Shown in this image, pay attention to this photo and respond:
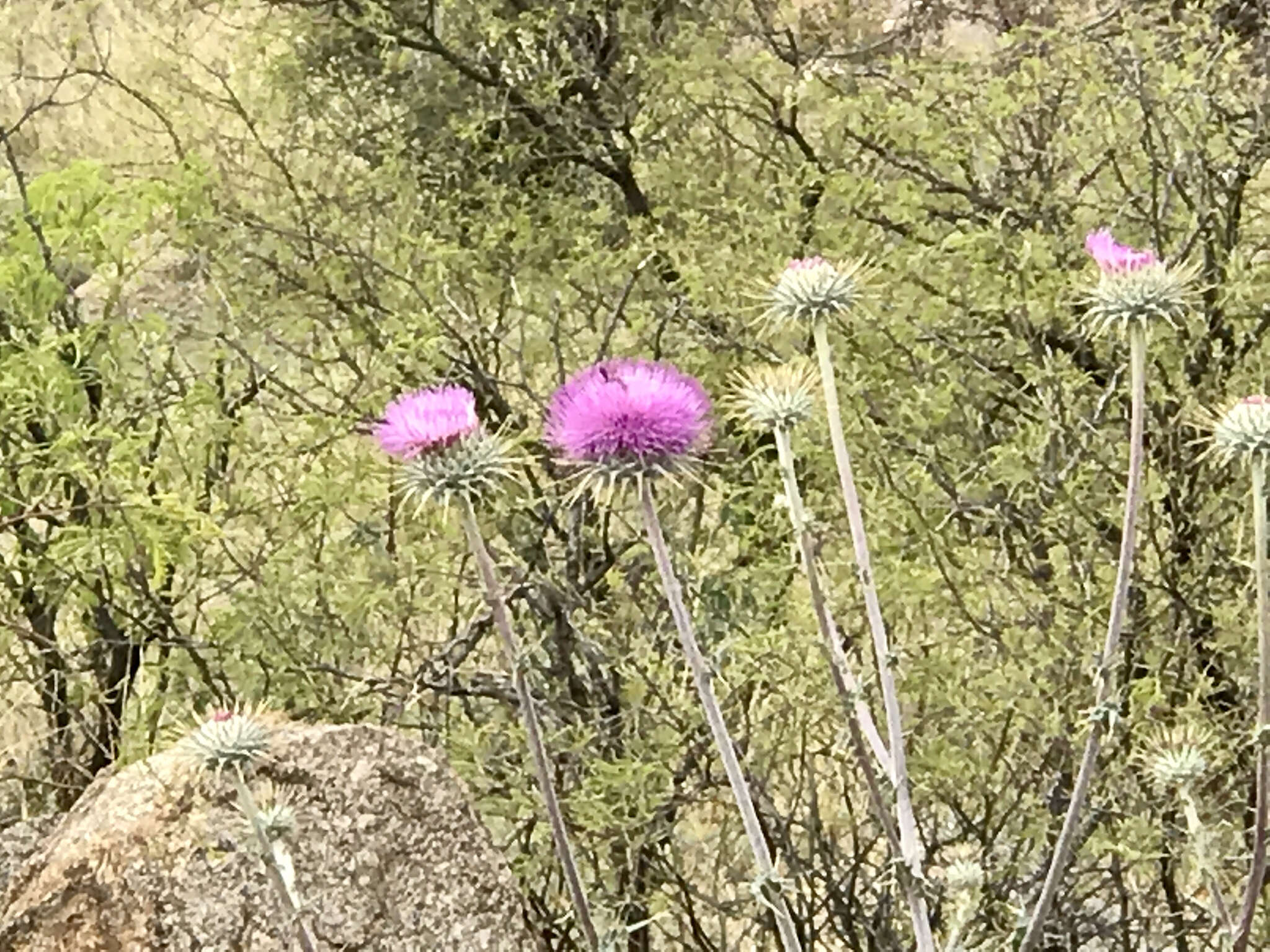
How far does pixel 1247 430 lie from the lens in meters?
1.80

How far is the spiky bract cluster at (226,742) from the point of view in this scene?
187 cm

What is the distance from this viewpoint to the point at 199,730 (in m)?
2.02

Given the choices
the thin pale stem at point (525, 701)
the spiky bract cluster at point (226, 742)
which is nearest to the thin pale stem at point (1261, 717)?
the thin pale stem at point (525, 701)

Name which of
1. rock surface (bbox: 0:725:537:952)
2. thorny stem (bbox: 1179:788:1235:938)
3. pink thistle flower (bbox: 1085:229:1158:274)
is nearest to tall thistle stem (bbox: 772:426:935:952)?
thorny stem (bbox: 1179:788:1235:938)

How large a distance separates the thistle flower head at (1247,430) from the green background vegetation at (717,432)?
3.91 ft

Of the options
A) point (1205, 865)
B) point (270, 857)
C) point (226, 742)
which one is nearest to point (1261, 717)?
point (1205, 865)

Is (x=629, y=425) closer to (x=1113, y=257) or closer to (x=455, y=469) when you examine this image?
(x=455, y=469)

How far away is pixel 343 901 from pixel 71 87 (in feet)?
26.9

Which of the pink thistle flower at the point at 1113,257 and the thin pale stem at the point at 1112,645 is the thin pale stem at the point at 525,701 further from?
the pink thistle flower at the point at 1113,257

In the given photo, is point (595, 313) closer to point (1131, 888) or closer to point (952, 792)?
→ point (952, 792)

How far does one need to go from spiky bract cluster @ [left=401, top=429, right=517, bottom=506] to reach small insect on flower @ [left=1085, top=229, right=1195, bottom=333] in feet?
2.60

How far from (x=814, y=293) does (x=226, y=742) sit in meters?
0.96

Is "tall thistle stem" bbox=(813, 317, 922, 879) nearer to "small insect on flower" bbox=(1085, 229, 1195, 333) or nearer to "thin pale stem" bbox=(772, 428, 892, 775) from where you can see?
"thin pale stem" bbox=(772, 428, 892, 775)

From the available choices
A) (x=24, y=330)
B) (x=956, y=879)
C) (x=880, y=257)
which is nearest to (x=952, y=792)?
(x=880, y=257)
